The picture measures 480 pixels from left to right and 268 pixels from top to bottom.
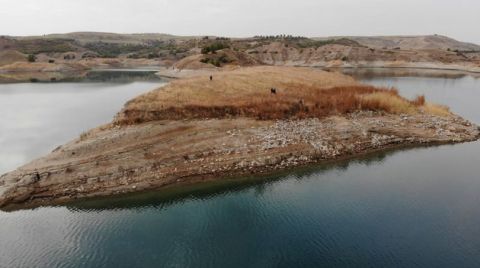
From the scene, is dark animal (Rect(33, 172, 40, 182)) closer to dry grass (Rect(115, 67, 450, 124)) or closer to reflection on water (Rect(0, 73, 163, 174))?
reflection on water (Rect(0, 73, 163, 174))

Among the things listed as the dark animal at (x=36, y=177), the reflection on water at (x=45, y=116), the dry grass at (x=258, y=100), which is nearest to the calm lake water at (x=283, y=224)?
the reflection on water at (x=45, y=116)

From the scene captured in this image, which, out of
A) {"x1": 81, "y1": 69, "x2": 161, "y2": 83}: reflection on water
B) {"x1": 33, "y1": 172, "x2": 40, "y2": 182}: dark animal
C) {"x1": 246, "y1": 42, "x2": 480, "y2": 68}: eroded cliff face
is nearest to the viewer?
{"x1": 33, "y1": 172, "x2": 40, "y2": 182}: dark animal

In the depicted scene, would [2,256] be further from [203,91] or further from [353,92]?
[353,92]

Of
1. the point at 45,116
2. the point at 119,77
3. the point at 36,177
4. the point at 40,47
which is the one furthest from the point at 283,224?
the point at 40,47

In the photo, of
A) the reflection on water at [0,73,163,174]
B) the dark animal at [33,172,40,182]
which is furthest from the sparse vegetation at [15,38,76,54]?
the dark animal at [33,172,40,182]

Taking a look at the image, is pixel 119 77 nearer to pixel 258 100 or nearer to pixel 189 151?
pixel 258 100

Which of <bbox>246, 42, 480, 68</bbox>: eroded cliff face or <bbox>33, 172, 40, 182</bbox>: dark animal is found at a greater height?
<bbox>246, 42, 480, 68</bbox>: eroded cliff face
